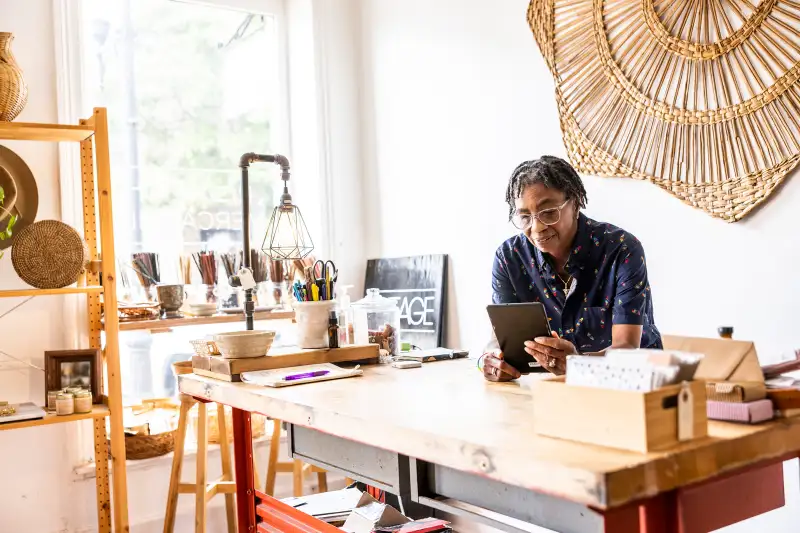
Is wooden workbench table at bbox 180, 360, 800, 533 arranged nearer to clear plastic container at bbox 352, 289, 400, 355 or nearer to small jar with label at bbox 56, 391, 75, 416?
clear plastic container at bbox 352, 289, 400, 355

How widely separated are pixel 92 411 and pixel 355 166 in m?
1.87

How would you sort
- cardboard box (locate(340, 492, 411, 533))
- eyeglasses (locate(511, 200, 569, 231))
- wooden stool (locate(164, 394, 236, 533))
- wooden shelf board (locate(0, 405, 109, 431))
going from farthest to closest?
wooden stool (locate(164, 394, 236, 533)) < wooden shelf board (locate(0, 405, 109, 431)) < eyeglasses (locate(511, 200, 569, 231)) < cardboard box (locate(340, 492, 411, 533))

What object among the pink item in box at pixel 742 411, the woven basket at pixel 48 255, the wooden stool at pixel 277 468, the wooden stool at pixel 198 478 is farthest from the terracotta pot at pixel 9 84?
the pink item in box at pixel 742 411

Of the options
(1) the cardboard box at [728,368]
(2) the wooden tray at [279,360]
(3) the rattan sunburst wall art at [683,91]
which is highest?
(3) the rattan sunburst wall art at [683,91]

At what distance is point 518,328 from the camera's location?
1.98 m

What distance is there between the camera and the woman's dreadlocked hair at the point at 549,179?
234 centimetres

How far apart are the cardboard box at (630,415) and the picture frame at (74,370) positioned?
228 centimetres

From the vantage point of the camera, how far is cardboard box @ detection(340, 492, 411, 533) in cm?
220

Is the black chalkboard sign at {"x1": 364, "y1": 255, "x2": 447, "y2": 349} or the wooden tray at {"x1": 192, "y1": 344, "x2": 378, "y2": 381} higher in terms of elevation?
the black chalkboard sign at {"x1": 364, "y1": 255, "x2": 447, "y2": 349}

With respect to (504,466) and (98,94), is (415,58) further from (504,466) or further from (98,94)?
(504,466)

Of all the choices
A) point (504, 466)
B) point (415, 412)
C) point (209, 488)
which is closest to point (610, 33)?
point (415, 412)

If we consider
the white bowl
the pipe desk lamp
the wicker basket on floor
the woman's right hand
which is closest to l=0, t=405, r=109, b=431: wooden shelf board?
the wicker basket on floor

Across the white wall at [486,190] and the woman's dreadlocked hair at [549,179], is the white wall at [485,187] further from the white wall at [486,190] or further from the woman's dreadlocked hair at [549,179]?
the woman's dreadlocked hair at [549,179]

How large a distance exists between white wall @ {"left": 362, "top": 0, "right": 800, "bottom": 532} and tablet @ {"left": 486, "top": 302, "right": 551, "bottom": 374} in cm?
82
